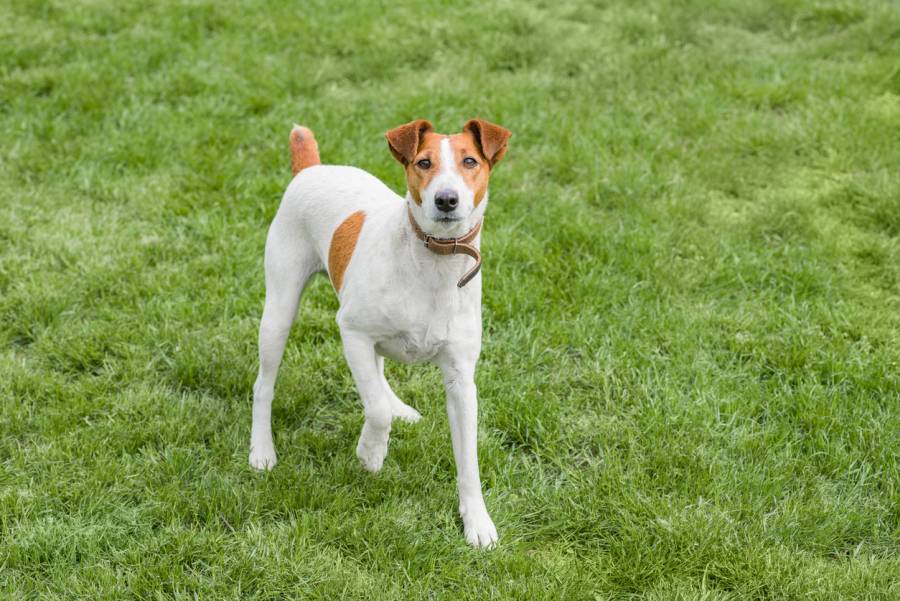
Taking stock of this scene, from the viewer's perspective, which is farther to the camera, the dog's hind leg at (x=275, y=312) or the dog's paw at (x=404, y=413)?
the dog's paw at (x=404, y=413)

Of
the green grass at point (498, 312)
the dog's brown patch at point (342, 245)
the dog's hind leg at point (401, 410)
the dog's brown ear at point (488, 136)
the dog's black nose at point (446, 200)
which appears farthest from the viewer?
the dog's hind leg at point (401, 410)

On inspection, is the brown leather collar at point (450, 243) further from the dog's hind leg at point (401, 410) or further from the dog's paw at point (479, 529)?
the dog's hind leg at point (401, 410)

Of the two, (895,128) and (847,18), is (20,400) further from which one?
(847,18)

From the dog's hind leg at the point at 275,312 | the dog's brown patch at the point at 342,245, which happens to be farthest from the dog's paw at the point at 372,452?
the dog's brown patch at the point at 342,245

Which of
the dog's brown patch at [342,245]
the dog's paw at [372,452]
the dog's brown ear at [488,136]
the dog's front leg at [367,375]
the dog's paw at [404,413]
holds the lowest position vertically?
the dog's paw at [404,413]

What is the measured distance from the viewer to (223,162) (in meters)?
6.61

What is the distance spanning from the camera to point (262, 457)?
418cm

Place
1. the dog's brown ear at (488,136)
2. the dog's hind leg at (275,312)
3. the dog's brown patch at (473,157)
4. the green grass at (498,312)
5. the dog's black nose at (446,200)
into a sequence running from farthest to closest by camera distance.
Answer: the dog's hind leg at (275,312) < the green grass at (498,312) < the dog's brown ear at (488,136) < the dog's brown patch at (473,157) < the dog's black nose at (446,200)

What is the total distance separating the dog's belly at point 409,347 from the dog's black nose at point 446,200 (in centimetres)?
58

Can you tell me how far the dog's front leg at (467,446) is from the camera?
145 inches

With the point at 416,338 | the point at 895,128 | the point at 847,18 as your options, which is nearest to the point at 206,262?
the point at 416,338

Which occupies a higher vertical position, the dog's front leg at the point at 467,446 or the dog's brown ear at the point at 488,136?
the dog's brown ear at the point at 488,136

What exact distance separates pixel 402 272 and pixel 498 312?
1748 millimetres

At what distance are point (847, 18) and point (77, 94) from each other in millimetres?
7144
